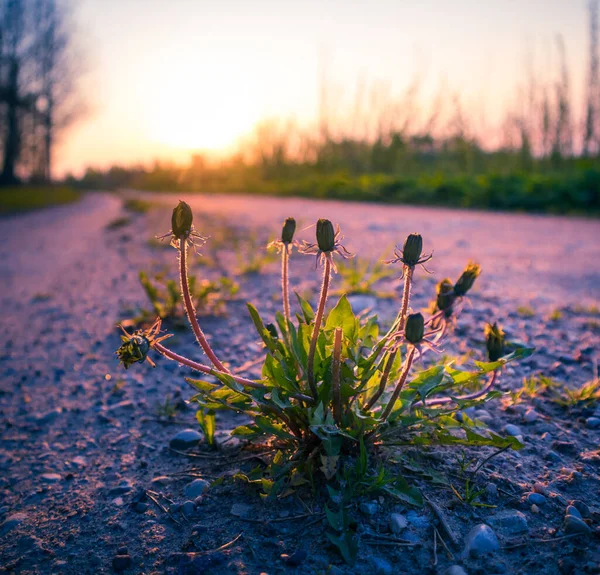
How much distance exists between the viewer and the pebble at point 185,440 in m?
2.37

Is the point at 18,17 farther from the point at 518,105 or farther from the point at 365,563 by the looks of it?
the point at 365,563

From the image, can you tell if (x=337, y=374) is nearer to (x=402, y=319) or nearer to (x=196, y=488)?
(x=402, y=319)

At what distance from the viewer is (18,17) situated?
20.0 meters

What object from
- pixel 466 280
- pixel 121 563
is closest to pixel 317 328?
pixel 466 280

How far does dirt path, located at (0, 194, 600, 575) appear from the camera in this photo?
171cm

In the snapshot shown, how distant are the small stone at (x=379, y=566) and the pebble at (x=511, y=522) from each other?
0.40 m

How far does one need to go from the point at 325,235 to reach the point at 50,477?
1.57m

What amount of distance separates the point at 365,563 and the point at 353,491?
23 centimetres

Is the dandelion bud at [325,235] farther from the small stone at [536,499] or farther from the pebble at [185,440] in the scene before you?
the pebble at [185,440]

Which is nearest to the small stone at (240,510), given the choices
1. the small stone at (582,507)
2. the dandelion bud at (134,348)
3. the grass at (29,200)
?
the dandelion bud at (134,348)

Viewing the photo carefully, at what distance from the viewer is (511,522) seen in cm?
176

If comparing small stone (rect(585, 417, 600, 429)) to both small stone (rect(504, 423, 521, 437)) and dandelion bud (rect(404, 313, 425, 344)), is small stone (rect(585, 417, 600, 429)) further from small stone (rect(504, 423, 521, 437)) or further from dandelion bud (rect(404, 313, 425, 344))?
dandelion bud (rect(404, 313, 425, 344))

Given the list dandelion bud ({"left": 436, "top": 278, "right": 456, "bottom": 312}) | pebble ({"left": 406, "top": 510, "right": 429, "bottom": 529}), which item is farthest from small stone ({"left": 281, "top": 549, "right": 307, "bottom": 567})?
dandelion bud ({"left": 436, "top": 278, "right": 456, "bottom": 312})

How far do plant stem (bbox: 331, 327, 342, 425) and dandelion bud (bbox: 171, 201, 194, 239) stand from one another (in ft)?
1.83
